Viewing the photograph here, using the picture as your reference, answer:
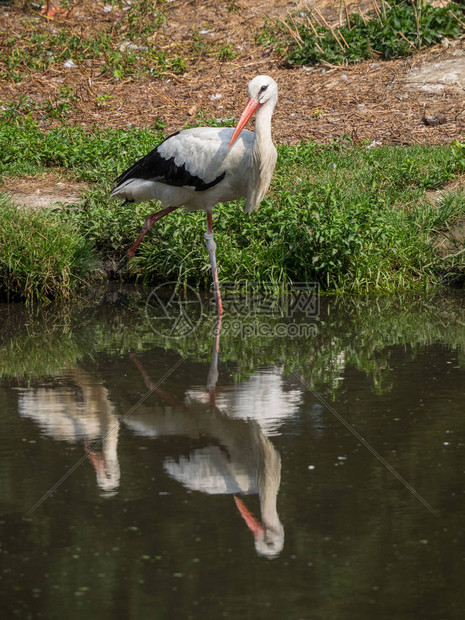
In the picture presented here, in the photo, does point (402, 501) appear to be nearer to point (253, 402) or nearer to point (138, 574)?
point (138, 574)

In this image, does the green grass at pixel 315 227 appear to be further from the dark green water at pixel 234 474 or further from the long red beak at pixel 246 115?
the dark green water at pixel 234 474

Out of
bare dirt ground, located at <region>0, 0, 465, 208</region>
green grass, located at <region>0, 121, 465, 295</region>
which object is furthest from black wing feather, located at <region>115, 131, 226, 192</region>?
bare dirt ground, located at <region>0, 0, 465, 208</region>

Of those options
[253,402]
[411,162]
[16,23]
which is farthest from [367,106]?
[253,402]

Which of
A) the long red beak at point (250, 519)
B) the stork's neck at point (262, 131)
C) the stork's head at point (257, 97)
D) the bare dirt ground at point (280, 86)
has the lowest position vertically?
the bare dirt ground at point (280, 86)

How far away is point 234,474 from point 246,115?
4.00m

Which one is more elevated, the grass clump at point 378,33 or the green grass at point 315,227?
the grass clump at point 378,33

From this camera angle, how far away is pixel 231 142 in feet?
25.5

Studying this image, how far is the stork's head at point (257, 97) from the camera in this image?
25.0 feet

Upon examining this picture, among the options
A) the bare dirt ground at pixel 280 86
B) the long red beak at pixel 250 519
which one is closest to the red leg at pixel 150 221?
the bare dirt ground at pixel 280 86

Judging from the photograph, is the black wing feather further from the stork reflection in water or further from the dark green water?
the stork reflection in water

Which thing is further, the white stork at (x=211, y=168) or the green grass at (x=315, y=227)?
the green grass at (x=315, y=227)

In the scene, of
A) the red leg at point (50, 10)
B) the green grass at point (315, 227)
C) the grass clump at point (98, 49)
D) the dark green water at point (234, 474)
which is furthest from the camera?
the red leg at point (50, 10)

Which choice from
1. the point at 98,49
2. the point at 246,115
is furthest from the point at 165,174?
the point at 98,49

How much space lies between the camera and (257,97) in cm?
770
